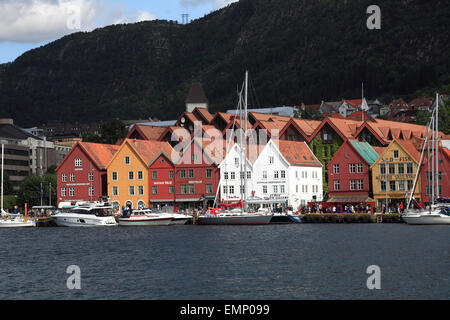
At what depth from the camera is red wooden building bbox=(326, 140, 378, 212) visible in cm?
13050

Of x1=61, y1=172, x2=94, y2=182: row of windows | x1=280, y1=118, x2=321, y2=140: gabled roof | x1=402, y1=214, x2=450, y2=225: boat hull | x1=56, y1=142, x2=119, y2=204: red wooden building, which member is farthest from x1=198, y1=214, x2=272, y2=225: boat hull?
x1=61, y1=172, x2=94, y2=182: row of windows

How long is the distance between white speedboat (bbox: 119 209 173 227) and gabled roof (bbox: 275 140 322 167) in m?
24.4

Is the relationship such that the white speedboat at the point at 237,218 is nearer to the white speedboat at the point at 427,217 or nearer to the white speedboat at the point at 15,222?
the white speedboat at the point at 427,217

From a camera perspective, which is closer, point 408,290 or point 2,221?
point 408,290

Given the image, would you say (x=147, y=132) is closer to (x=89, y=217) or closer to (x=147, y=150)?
(x=147, y=150)

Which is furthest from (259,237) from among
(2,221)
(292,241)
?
(2,221)

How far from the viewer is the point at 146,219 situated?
118 metres

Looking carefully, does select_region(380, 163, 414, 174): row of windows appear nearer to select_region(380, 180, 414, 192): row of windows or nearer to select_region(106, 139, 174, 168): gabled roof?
select_region(380, 180, 414, 192): row of windows

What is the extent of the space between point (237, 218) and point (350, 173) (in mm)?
28274

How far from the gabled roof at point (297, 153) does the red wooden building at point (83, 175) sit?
33.3m

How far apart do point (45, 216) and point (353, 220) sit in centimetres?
5468

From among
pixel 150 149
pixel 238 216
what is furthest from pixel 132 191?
pixel 238 216
